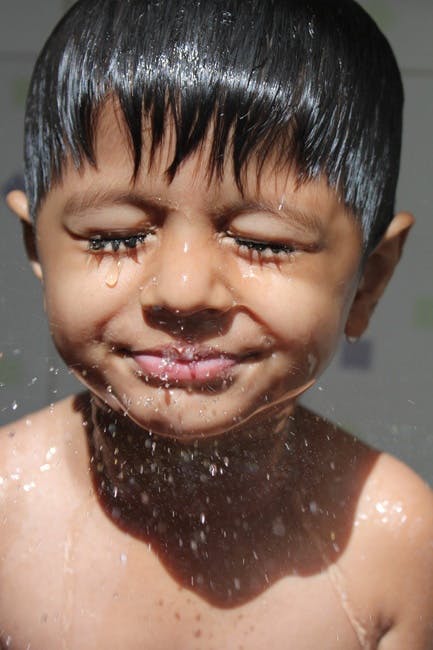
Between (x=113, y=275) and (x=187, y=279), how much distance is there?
140 mm

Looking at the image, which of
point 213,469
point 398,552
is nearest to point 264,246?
point 213,469

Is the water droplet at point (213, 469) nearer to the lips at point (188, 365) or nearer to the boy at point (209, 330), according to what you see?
the boy at point (209, 330)

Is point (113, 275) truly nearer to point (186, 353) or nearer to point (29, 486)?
point (186, 353)

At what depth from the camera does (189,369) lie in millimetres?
1438

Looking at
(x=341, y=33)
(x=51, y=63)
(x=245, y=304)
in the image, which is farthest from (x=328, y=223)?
(x=51, y=63)

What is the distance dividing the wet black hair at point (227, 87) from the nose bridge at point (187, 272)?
80 mm

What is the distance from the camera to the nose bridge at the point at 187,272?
4.44 ft

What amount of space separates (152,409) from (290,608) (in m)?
0.48

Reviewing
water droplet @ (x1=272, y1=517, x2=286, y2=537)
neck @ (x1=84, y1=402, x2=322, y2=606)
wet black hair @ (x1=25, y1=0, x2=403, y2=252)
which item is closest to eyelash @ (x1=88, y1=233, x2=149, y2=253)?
wet black hair @ (x1=25, y1=0, x2=403, y2=252)

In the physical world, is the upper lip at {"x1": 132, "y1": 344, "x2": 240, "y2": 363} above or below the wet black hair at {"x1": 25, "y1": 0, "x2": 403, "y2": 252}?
below

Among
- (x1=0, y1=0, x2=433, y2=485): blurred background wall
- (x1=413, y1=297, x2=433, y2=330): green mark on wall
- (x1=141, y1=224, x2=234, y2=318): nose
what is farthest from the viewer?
(x1=413, y1=297, x2=433, y2=330): green mark on wall

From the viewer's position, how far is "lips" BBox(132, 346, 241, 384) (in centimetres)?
143

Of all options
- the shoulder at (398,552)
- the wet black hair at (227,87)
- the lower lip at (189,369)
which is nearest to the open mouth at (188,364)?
the lower lip at (189,369)

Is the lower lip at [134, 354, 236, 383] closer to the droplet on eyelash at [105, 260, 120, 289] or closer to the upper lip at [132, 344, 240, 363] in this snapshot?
the upper lip at [132, 344, 240, 363]
